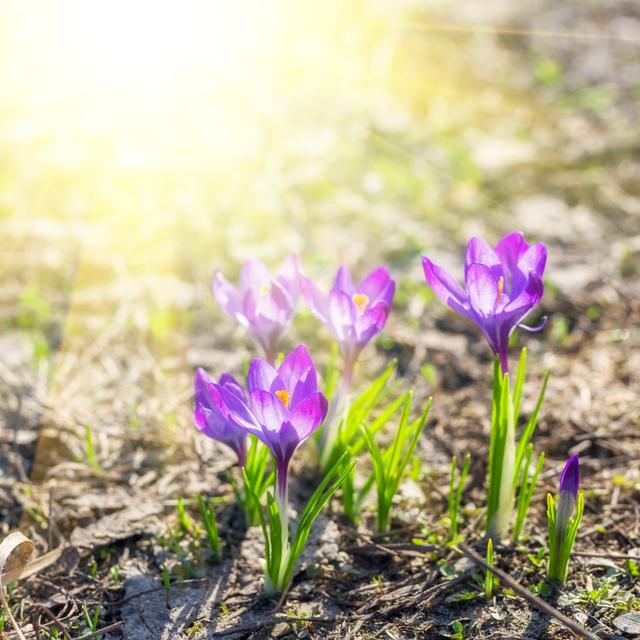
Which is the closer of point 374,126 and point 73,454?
point 73,454

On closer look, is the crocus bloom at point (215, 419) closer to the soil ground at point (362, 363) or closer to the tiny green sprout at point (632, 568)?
the soil ground at point (362, 363)

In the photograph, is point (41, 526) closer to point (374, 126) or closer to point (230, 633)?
point (230, 633)

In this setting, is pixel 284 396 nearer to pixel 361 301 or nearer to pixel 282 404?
pixel 282 404

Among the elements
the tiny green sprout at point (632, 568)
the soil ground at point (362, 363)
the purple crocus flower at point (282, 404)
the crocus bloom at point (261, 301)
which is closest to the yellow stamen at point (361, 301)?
the crocus bloom at point (261, 301)

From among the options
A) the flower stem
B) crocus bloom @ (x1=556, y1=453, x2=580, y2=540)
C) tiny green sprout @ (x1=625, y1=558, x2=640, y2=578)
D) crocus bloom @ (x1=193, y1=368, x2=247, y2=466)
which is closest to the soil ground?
tiny green sprout @ (x1=625, y1=558, x2=640, y2=578)

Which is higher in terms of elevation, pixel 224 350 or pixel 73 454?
pixel 224 350

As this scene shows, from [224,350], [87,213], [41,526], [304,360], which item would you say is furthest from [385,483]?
[87,213]

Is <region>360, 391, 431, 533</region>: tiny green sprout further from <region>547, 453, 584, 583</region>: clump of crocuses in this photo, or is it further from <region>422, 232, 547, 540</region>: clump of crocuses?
<region>547, 453, 584, 583</region>: clump of crocuses
